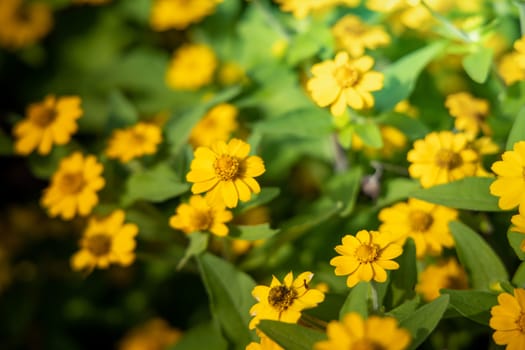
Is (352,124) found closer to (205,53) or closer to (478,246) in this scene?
(478,246)

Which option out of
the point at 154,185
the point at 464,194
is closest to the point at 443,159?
the point at 464,194

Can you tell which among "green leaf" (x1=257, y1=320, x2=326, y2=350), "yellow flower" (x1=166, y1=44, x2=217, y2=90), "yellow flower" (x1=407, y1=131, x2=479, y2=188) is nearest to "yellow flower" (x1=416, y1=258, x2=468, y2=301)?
"yellow flower" (x1=407, y1=131, x2=479, y2=188)

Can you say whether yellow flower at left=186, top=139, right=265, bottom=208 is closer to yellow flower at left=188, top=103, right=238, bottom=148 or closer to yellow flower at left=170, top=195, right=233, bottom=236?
yellow flower at left=170, top=195, right=233, bottom=236

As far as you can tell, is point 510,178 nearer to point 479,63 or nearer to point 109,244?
point 479,63

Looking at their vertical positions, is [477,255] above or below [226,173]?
below

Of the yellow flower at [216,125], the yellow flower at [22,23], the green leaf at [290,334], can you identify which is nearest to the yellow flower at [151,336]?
the yellow flower at [216,125]

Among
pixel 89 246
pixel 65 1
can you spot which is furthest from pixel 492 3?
pixel 65 1
